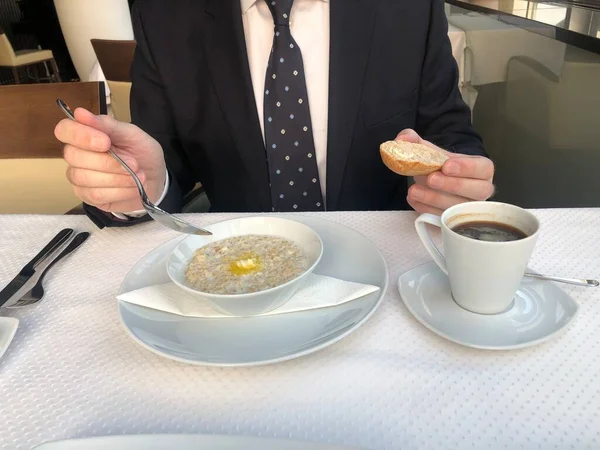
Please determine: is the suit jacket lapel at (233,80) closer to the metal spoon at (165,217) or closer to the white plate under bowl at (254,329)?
the metal spoon at (165,217)

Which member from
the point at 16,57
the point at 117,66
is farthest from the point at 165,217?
the point at 16,57

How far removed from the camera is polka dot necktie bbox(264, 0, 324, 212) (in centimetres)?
107

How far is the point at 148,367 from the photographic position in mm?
566

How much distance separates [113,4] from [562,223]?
5.37m

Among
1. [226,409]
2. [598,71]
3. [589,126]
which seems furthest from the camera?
[589,126]

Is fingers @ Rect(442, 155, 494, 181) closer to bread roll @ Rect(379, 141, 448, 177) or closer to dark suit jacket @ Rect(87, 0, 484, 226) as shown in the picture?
bread roll @ Rect(379, 141, 448, 177)

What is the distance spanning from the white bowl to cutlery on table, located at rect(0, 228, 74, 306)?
0.24 meters

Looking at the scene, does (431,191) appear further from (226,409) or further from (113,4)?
(113,4)

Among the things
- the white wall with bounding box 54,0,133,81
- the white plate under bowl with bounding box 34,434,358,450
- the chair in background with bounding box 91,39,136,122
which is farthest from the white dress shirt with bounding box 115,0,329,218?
the white wall with bounding box 54,0,133,81

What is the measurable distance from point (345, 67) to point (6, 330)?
2.82 ft

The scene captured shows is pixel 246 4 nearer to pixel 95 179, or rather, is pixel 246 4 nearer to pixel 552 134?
pixel 95 179

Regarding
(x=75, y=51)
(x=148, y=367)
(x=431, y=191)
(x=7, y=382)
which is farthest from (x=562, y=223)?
(x=75, y=51)

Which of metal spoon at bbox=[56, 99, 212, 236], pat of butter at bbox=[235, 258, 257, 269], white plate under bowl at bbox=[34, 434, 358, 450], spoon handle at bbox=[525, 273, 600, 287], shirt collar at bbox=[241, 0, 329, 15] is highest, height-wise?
shirt collar at bbox=[241, 0, 329, 15]

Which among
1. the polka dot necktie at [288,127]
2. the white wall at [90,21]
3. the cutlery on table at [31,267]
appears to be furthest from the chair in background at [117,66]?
the white wall at [90,21]
